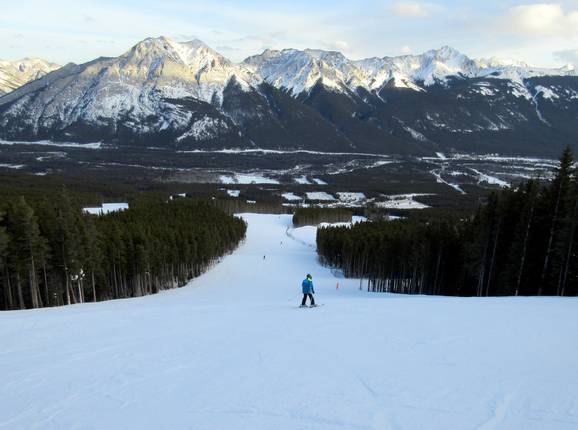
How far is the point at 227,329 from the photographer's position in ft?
58.5

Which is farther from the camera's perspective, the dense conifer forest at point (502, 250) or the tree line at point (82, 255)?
the tree line at point (82, 255)

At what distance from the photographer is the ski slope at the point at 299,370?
959 cm

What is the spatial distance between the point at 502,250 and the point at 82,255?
37.2m

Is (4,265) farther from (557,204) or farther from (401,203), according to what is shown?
(401,203)

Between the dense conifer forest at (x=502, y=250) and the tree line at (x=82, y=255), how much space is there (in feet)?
89.6

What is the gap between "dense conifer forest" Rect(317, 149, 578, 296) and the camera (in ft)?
111

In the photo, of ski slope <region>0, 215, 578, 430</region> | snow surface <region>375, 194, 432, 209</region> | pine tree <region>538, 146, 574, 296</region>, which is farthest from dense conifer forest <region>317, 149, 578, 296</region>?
snow surface <region>375, 194, 432, 209</region>

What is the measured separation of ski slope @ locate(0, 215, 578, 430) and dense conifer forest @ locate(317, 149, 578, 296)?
14.3 metres

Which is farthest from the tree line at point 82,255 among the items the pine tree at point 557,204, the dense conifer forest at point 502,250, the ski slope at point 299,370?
the pine tree at point 557,204

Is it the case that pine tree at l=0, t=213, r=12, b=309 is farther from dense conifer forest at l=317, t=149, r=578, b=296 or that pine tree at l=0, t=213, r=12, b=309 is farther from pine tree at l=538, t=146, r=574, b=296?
pine tree at l=538, t=146, r=574, b=296

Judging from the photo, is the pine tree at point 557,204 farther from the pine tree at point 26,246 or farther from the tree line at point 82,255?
the pine tree at point 26,246

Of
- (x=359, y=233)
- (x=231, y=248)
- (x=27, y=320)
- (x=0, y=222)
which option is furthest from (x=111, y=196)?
(x=27, y=320)

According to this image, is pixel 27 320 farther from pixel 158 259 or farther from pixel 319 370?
pixel 158 259

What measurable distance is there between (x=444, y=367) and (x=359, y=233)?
68247mm
